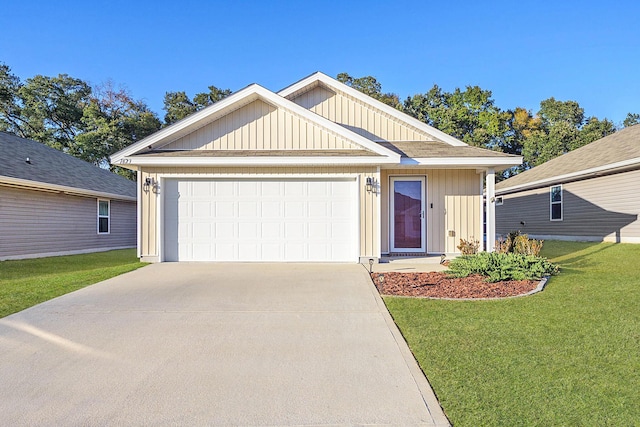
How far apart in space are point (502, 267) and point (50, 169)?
1522 centimetres

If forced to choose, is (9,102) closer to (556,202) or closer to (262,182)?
(262,182)

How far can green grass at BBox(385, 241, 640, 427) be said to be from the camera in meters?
2.54

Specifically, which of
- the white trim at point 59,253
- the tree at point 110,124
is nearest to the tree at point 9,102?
the tree at point 110,124

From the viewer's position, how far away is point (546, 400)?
8.67 ft

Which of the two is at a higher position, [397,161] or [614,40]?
[614,40]

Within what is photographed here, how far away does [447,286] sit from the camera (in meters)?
6.28

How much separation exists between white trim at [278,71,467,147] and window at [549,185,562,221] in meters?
7.68

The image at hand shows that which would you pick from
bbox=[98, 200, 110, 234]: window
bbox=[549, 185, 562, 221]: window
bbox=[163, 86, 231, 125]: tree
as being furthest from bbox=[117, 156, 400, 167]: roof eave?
bbox=[163, 86, 231, 125]: tree

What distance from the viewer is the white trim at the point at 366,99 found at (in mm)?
10570

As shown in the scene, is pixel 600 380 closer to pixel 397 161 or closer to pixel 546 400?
pixel 546 400

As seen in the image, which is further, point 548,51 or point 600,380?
point 548,51

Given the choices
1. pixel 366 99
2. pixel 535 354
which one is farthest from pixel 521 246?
pixel 366 99

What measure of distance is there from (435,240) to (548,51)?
1617 cm

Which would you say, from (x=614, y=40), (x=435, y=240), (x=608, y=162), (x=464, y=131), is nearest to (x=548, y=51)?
(x=614, y=40)
